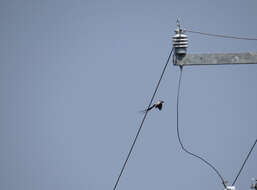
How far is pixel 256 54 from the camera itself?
66.0ft

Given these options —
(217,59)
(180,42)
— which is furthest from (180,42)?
(217,59)

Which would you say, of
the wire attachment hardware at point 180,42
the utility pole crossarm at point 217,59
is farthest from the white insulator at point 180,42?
the utility pole crossarm at point 217,59

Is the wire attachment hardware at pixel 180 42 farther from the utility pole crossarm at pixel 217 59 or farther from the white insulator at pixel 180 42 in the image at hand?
the utility pole crossarm at pixel 217 59

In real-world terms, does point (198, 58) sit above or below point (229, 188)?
above

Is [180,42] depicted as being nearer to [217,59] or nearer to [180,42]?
[180,42]

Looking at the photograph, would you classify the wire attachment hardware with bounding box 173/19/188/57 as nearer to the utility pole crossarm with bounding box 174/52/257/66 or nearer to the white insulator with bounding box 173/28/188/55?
the white insulator with bounding box 173/28/188/55

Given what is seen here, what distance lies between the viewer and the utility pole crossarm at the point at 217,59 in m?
20.0

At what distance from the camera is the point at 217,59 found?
20.2 meters

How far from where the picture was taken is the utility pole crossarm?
20.0 metres

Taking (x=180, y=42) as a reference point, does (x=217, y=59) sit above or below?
below

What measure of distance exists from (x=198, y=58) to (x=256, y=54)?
1272 millimetres

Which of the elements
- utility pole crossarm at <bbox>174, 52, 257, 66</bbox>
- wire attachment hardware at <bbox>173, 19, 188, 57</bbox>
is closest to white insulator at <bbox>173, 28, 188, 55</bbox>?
wire attachment hardware at <bbox>173, 19, 188, 57</bbox>

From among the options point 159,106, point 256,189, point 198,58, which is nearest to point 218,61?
point 198,58

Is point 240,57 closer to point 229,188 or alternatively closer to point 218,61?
point 218,61
